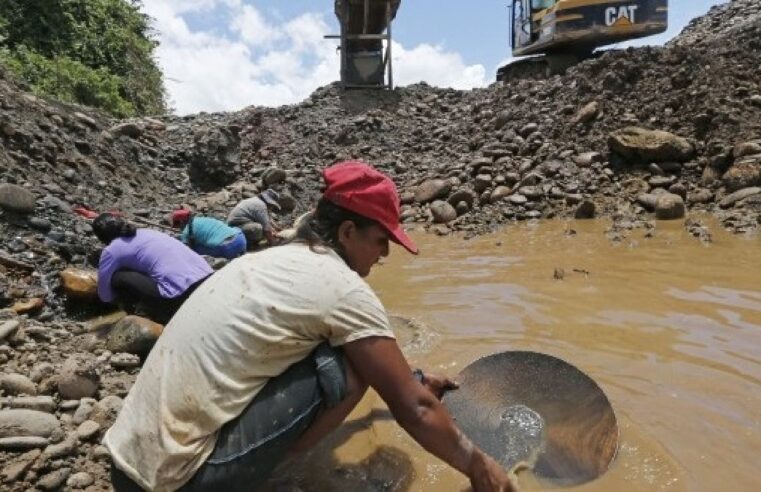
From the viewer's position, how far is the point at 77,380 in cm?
272

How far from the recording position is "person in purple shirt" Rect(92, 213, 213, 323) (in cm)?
400

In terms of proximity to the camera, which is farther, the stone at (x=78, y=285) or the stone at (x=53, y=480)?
the stone at (x=78, y=285)

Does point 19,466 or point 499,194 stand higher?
point 499,194

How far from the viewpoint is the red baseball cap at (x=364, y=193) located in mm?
1791

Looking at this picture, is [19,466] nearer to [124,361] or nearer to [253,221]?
[124,361]

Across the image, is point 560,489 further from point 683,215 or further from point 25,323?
point 683,215

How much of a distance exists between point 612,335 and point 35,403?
3.15 m

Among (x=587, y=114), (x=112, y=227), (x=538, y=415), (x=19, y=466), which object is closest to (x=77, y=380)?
(x=19, y=466)

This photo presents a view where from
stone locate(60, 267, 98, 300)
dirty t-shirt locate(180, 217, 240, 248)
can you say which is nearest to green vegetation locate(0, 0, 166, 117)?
dirty t-shirt locate(180, 217, 240, 248)

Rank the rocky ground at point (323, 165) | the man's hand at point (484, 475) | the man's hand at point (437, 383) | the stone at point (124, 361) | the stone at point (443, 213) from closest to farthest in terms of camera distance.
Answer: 1. the man's hand at point (484, 475)
2. the man's hand at point (437, 383)
3. the rocky ground at point (323, 165)
4. the stone at point (124, 361)
5. the stone at point (443, 213)

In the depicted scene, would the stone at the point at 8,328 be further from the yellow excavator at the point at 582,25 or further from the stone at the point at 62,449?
the yellow excavator at the point at 582,25

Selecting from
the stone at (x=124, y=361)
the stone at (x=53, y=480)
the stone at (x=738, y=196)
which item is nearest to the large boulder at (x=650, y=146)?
the stone at (x=738, y=196)

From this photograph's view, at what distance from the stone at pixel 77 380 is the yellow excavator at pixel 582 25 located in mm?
10925

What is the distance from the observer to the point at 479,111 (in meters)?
11.5
